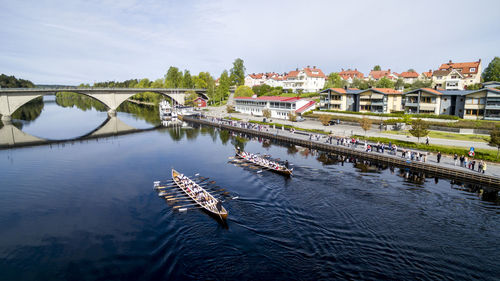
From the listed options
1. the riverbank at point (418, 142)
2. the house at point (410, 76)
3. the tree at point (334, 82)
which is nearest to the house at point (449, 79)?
the house at point (410, 76)

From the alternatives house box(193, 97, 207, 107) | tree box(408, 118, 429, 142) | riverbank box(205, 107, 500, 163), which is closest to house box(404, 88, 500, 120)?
riverbank box(205, 107, 500, 163)

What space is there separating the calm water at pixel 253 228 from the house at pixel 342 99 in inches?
1707

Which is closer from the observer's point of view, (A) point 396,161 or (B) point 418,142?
(A) point 396,161

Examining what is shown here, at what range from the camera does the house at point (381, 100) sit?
74.0 meters

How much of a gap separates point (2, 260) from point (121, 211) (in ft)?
32.0

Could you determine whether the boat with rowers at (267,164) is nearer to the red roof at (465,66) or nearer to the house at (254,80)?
the red roof at (465,66)

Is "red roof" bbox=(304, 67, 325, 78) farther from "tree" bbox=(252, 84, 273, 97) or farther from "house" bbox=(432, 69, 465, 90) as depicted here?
"house" bbox=(432, 69, 465, 90)

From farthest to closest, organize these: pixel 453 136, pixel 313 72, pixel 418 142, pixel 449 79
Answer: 1. pixel 313 72
2. pixel 449 79
3. pixel 453 136
4. pixel 418 142

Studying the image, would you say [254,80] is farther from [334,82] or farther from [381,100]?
[381,100]

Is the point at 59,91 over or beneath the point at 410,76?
beneath

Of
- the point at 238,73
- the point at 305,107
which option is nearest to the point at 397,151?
the point at 305,107

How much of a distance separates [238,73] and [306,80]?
50228 mm

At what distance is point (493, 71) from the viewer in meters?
94.8

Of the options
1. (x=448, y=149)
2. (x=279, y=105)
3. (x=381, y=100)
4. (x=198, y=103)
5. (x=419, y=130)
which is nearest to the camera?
(x=448, y=149)
